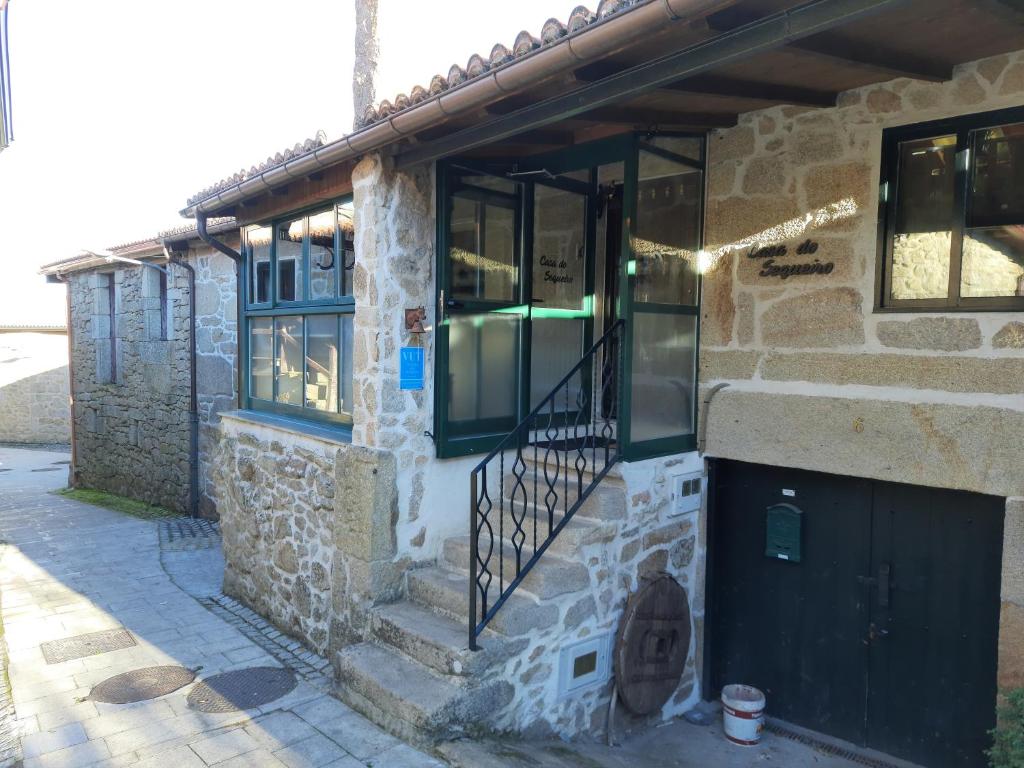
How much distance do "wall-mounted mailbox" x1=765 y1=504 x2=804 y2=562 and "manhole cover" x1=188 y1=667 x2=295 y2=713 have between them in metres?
3.30

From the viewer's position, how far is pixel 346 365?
526cm

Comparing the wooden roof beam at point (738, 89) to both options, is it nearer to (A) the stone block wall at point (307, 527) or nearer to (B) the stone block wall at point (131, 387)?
Result: (A) the stone block wall at point (307, 527)

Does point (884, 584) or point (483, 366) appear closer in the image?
point (884, 584)

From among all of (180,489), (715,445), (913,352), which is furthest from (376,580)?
(180,489)

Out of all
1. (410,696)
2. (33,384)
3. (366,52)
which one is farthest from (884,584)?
(33,384)

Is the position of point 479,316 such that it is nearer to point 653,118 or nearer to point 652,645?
point 653,118

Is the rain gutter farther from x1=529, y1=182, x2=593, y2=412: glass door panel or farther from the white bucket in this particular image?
the white bucket

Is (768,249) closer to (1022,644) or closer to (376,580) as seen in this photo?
(1022,644)

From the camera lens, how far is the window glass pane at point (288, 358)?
5867mm

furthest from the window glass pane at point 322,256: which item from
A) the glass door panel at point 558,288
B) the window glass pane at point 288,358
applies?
the glass door panel at point 558,288

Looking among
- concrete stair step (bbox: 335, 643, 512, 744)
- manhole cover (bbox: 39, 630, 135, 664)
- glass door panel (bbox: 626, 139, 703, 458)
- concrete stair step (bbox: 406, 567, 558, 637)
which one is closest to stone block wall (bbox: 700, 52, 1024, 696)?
glass door panel (bbox: 626, 139, 703, 458)

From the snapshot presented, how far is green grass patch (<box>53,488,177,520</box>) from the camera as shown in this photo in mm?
10257

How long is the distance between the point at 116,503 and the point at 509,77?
1057 cm

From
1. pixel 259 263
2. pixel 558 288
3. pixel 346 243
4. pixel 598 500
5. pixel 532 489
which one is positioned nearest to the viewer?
pixel 598 500
